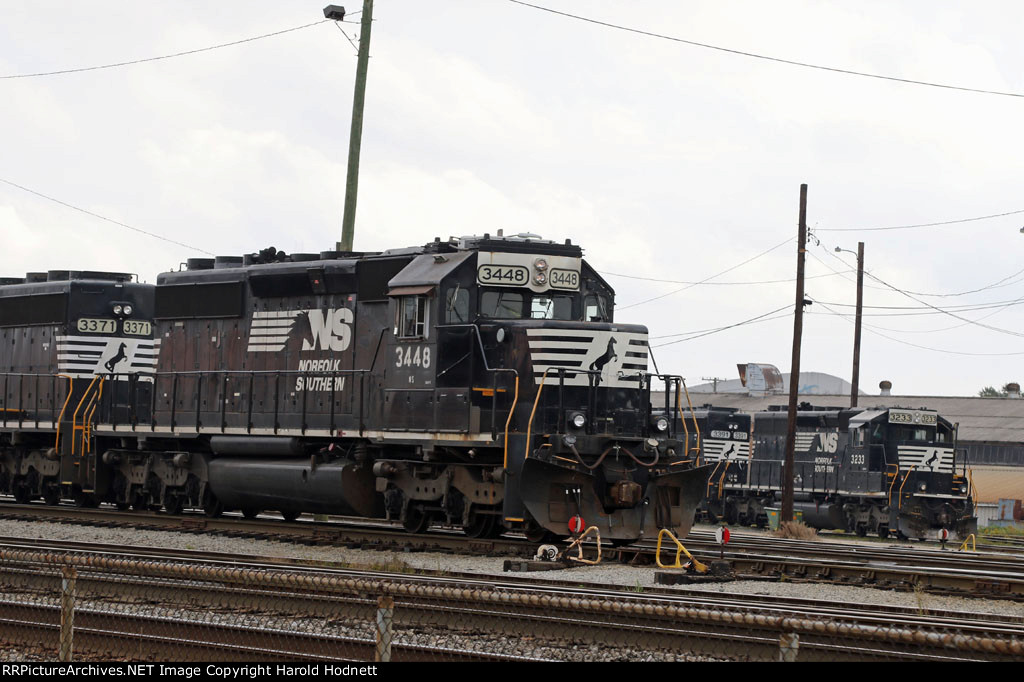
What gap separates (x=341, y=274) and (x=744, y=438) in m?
20.9

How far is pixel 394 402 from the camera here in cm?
1769

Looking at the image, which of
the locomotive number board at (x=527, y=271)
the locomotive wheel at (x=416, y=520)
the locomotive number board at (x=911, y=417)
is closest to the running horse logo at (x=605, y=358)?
the locomotive number board at (x=527, y=271)

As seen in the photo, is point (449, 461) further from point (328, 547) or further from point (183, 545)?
point (183, 545)

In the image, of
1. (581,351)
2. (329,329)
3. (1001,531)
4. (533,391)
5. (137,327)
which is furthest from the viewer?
(1001,531)

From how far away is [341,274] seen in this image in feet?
63.9

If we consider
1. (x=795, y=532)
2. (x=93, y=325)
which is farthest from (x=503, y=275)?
(x=795, y=532)

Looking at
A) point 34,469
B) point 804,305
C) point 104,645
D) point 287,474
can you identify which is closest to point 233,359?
point 287,474

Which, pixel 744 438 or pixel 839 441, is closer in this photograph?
pixel 839 441

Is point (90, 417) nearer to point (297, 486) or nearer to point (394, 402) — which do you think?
point (297, 486)

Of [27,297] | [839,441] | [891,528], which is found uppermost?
[27,297]

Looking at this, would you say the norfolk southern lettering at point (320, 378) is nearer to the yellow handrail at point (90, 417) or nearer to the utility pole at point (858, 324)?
the yellow handrail at point (90, 417)

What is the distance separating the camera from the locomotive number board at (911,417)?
3284 centimetres

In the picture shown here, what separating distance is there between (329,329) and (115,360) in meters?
6.99

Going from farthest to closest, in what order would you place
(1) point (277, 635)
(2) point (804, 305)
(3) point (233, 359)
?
(2) point (804, 305)
(3) point (233, 359)
(1) point (277, 635)
